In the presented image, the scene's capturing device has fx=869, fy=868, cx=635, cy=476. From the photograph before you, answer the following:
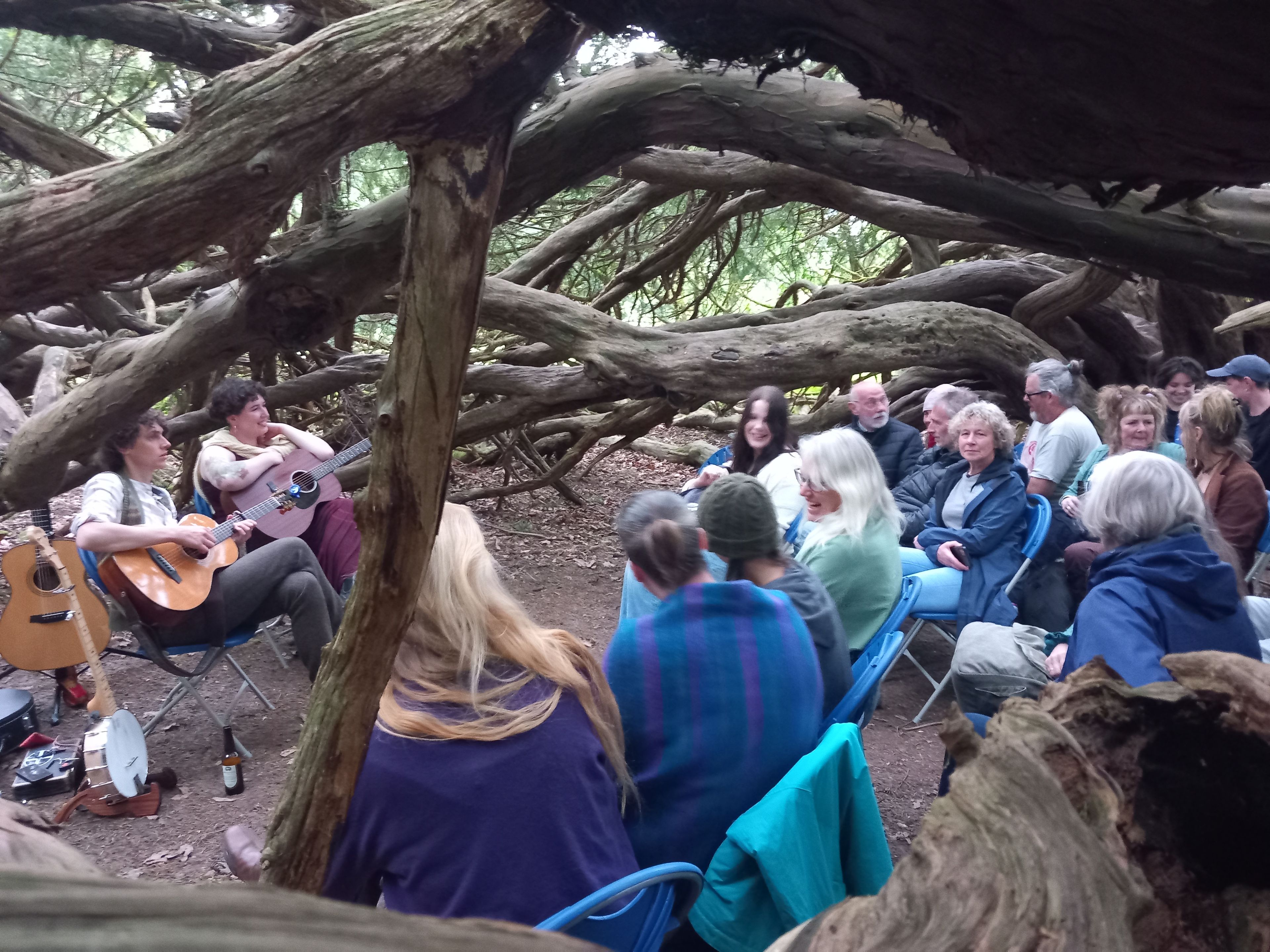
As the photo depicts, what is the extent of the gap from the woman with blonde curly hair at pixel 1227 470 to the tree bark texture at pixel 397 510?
12.3 feet

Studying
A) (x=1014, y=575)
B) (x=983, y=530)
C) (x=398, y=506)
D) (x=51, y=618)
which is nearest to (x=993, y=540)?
(x=983, y=530)

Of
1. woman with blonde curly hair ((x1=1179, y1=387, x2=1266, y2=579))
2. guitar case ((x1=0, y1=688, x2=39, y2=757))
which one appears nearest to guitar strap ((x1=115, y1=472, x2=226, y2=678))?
guitar case ((x1=0, y1=688, x2=39, y2=757))

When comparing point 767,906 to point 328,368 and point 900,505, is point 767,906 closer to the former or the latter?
point 900,505

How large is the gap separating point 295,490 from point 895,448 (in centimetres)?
383

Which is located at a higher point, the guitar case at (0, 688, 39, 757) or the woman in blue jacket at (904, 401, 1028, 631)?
the woman in blue jacket at (904, 401, 1028, 631)

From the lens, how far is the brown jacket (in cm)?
396

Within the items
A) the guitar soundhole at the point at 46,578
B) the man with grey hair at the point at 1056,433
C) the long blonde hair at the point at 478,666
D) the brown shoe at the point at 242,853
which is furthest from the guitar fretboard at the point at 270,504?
the man with grey hair at the point at 1056,433

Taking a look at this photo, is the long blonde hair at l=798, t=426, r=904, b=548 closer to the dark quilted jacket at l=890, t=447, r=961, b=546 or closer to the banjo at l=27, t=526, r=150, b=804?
the dark quilted jacket at l=890, t=447, r=961, b=546

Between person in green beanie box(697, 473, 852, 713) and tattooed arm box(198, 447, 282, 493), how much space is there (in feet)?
10.7

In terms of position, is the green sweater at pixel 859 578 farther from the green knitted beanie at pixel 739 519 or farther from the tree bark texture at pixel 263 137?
the tree bark texture at pixel 263 137

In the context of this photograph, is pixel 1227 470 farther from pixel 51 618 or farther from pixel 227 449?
pixel 51 618

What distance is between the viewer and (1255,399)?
5.06m

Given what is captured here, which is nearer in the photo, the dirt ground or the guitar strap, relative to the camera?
the dirt ground

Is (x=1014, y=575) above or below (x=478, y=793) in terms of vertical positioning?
below
